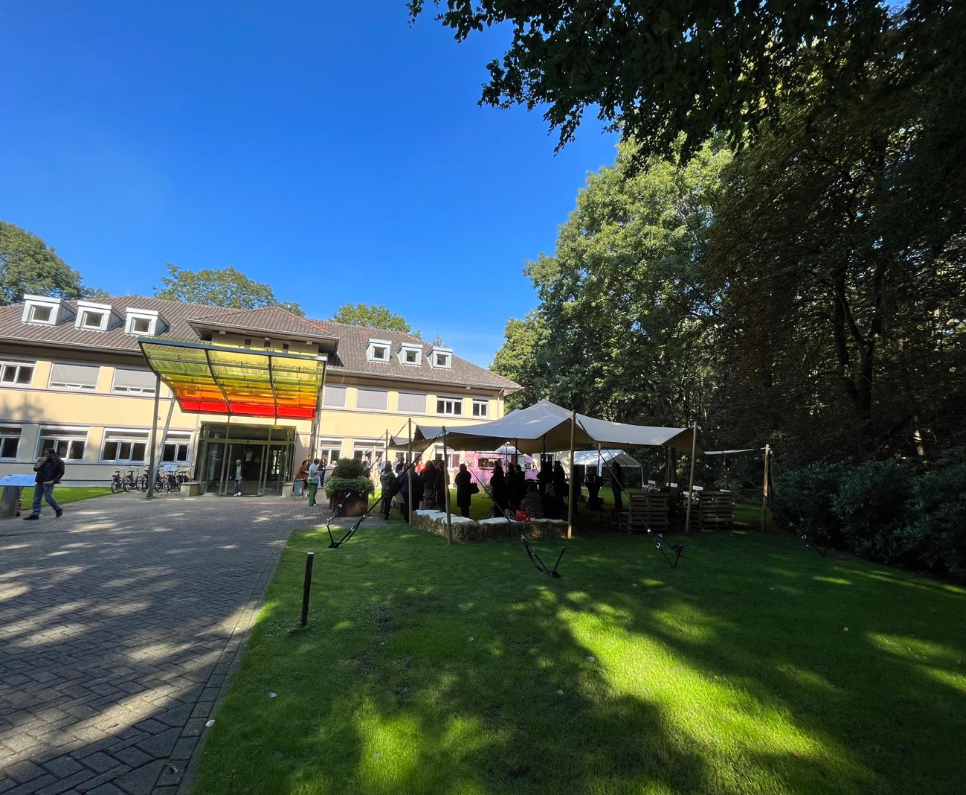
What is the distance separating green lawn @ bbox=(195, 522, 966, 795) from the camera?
2.63 metres

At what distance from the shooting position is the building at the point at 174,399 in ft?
68.7

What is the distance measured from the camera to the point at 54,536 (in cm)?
894

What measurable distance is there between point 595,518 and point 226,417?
723 inches

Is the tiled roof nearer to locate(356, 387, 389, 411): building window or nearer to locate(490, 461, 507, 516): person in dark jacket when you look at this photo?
locate(356, 387, 389, 411): building window

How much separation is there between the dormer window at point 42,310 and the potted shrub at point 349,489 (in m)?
20.4

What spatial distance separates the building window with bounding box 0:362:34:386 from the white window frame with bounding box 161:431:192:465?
634cm

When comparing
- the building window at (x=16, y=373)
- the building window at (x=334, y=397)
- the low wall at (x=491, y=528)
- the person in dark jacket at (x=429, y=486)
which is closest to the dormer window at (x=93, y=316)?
the building window at (x=16, y=373)

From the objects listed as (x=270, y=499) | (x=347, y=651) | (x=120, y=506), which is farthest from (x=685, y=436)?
(x=120, y=506)

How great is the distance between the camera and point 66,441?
21.6m

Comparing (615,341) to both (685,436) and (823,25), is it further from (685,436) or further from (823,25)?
(823,25)

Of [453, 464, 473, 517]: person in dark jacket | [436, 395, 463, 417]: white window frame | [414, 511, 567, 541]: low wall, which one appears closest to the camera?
[414, 511, 567, 541]: low wall

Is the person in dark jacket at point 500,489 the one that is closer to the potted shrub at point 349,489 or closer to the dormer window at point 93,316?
the potted shrub at point 349,489

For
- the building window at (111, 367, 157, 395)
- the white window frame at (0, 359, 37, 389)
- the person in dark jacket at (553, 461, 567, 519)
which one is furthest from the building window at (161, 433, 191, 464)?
the person in dark jacket at (553, 461, 567, 519)

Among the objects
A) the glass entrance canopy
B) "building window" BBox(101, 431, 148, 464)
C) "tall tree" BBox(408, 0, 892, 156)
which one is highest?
"tall tree" BBox(408, 0, 892, 156)
